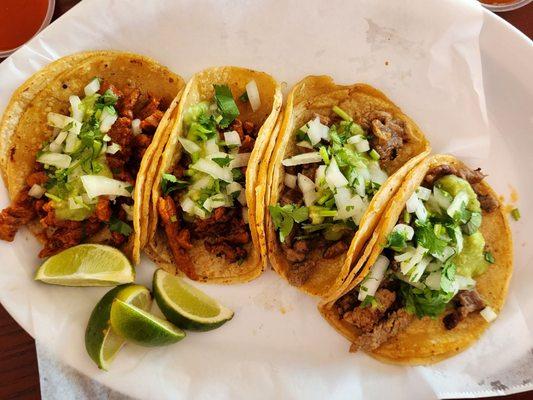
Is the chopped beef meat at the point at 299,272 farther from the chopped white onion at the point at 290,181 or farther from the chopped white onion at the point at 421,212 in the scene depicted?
the chopped white onion at the point at 421,212

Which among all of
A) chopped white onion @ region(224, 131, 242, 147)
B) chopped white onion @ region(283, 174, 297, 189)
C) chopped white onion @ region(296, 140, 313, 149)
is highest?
chopped white onion @ region(224, 131, 242, 147)

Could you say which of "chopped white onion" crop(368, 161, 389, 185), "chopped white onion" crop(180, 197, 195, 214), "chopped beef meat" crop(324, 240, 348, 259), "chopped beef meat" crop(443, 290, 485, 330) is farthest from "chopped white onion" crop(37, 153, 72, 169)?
"chopped beef meat" crop(443, 290, 485, 330)

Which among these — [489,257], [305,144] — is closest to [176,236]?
[305,144]

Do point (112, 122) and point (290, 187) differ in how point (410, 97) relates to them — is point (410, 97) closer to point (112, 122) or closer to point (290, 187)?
point (290, 187)

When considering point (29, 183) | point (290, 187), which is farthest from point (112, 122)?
point (290, 187)

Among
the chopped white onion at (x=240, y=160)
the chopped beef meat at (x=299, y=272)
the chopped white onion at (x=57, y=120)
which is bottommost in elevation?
the chopped beef meat at (x=299, y=272)

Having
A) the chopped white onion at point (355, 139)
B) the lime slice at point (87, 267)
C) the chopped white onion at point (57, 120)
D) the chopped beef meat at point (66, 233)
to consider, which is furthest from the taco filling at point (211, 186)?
the chopped white onion at point (57, 120)

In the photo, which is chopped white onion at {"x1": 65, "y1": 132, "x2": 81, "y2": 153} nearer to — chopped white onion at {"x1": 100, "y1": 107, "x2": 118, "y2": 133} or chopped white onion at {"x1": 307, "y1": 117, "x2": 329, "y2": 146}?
chopped white onion at {"x1": 100, "y1": 107, "x2": 118, "y2": 133}
